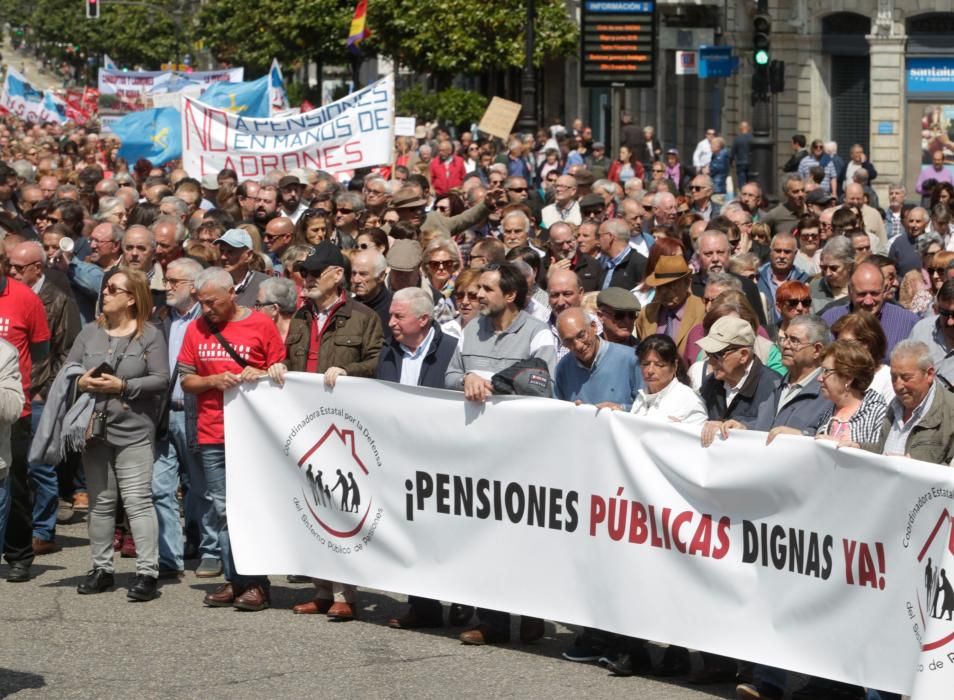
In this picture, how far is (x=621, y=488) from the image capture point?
27.8 ft

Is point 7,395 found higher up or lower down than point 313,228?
lower down

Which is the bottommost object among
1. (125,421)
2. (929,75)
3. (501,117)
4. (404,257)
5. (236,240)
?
(125,421)

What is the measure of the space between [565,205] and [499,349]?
763cm

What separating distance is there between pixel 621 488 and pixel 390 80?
39.5 feet

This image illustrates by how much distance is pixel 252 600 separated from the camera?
9805mm

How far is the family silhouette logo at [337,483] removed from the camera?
9.46 metres

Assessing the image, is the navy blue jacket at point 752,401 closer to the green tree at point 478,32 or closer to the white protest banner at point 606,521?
the white protest banner at point 606,521

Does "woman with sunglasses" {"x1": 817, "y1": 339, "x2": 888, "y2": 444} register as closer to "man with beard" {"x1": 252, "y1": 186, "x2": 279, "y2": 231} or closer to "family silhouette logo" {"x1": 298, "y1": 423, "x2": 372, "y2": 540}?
"family silhouette logo" {"x1": 298, "y1": 423, "x2": 372, "y2": 540}

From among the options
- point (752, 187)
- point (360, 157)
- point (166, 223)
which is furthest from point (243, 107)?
point (166, 223)

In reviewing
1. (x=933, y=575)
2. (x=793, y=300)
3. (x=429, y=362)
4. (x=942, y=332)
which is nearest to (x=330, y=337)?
(x=429, y=362)

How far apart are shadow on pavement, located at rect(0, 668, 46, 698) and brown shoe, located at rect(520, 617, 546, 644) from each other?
2234 millimetres

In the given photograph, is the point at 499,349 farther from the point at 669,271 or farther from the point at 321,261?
the point at 669,271

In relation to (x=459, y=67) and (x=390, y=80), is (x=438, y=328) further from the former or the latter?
(x=459, y=67)

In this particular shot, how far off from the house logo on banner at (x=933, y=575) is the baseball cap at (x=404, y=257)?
467 cm
